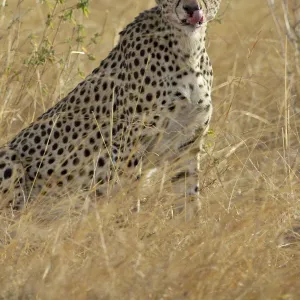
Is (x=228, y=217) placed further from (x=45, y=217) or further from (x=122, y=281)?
(x=45, y=217)

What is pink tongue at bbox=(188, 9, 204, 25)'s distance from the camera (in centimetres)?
408

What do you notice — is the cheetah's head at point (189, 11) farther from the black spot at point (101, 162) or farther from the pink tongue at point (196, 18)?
the black spot at point (101, 162)

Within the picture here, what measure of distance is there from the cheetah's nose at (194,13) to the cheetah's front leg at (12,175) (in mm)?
932

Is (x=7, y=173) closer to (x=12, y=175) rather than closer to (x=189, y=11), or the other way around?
(x=12, y=175)

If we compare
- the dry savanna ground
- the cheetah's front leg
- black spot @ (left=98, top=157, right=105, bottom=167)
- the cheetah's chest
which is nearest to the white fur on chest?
the cheetah's chest

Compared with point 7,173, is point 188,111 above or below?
below

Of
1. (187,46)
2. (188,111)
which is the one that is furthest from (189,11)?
(188,111)

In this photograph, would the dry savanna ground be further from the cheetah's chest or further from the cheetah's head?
the cheetah's head

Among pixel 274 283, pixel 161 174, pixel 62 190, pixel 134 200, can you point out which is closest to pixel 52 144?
pixel 62 190

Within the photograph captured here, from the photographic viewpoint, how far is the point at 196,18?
4090mm

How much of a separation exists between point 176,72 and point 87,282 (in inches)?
60.8

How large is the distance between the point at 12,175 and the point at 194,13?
3.26ft

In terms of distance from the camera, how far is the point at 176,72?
4168 millimetres

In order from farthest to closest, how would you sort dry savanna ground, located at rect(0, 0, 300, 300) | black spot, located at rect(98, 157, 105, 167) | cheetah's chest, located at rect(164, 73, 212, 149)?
black spot, located at rect(98, 157, 105, 167), cheetah's chest, located at rect(164, 73, 212, 149), dry savanna ground, located at rect(0, 0, 300, 300)
